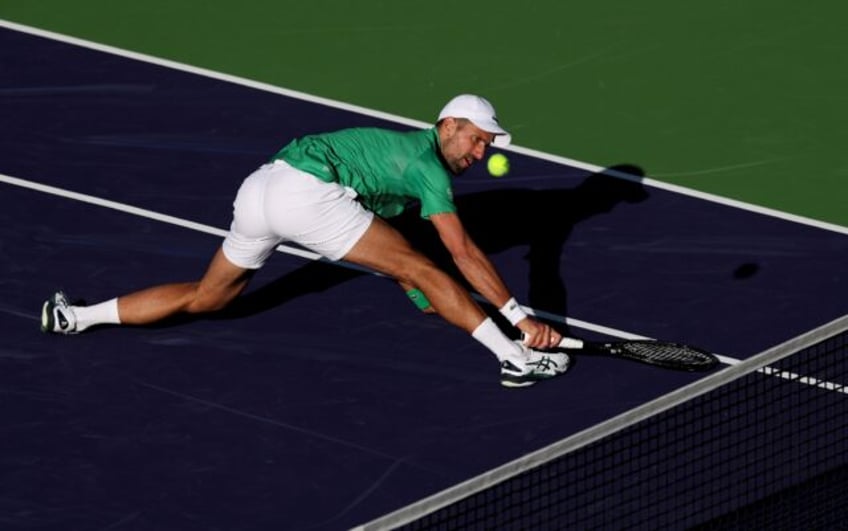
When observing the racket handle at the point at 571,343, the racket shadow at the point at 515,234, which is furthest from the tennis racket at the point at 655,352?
the racket shadow at the point at 515,234

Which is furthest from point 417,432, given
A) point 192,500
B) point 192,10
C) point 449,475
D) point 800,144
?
point 192,10

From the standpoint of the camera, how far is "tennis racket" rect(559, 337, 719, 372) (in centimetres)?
1463

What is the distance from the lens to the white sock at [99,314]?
15.1 m

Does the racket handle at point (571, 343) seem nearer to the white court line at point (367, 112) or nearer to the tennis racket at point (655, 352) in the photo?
the tennis racket at point (655, 352)

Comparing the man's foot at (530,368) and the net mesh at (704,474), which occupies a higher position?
the man's foot at (530,368)

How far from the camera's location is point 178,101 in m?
18.8

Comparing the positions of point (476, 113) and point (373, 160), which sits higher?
point (476, 113)

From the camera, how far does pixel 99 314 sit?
15.1m

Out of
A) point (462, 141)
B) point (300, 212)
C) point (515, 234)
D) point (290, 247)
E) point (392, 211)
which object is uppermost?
point (515, 234)

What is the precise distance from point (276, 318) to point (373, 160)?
1.68 metres

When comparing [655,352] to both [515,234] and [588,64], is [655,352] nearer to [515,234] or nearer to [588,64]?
[515,234]

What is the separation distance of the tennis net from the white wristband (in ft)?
3.44

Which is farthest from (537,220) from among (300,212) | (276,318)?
(300,212)

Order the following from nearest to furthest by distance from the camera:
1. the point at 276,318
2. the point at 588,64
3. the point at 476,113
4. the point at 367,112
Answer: the point at 476,113 → the point at 276,318 → the point at 367,112 → the point at 588,64
